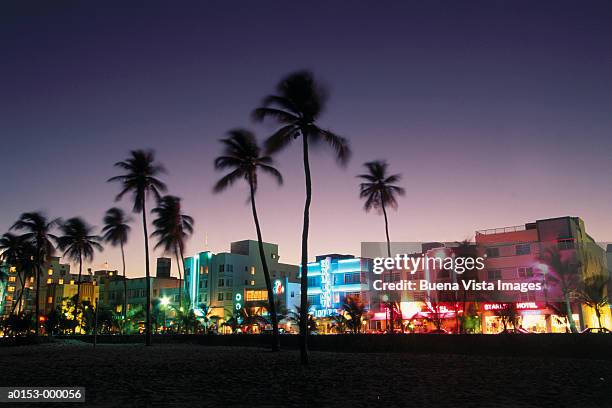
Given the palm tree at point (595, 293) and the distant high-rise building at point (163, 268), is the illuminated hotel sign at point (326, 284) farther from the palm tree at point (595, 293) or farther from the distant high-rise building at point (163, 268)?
the distant high-rise building at point (163, 268)

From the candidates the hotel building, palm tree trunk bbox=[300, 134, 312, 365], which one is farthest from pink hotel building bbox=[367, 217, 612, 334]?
palm tree trunk bbox=[300, 134, 312, 365]

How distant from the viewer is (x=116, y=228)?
6944cm

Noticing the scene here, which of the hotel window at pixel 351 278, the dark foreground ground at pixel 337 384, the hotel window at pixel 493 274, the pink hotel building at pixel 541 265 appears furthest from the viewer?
the hotel window at pixel 351 278

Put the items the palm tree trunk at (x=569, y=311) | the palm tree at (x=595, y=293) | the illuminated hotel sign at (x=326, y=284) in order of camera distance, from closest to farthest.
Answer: the palm tree trunk at (x=569, y=311)
the palm tree at (x=595, y=293)
the illuminated hotel sign at (x=326, y=284)

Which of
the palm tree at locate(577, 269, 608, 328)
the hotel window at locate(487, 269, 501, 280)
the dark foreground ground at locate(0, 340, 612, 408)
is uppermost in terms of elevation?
the hotel window at locate(487, 269, 501, 280)

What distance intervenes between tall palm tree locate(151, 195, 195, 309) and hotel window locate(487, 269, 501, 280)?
38.0 metres

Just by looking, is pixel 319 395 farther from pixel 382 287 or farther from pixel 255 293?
pixel 255 293

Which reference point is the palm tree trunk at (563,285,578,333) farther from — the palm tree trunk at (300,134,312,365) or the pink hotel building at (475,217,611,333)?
the palm tree trunk at (300,134,312,365)

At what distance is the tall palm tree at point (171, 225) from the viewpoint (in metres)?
67.4

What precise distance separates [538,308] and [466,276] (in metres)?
8.38

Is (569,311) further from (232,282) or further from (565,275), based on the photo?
(232,282)

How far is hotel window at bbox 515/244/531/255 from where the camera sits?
57891 millimetres

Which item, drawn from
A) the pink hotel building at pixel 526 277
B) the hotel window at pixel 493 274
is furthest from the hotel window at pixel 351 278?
the hotel window at pixel 493 274

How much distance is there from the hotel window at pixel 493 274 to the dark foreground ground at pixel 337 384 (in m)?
38.2
